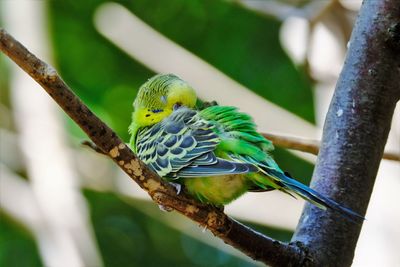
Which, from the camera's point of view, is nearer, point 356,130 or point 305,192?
point 305,192

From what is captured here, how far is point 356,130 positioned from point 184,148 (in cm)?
59

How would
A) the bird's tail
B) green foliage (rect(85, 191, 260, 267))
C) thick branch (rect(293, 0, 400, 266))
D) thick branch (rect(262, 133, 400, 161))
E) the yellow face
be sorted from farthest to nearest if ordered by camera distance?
1. green foliage (rect(85, 191, 260, 267))
2. thick branch (rect(262, 133, 400, 161))
3. the yellow face
4. thick branch (rect(293, 0, 400, 266))
5. the bird's tail

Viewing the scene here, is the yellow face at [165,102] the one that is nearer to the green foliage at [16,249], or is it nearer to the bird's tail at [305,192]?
the bird's tail at [305,192]

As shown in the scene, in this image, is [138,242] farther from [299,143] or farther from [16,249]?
[299,143]

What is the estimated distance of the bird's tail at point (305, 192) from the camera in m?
2.14

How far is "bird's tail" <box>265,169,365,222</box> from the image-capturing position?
2139 millimetres

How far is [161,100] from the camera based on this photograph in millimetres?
2834

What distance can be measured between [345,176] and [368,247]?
122cm

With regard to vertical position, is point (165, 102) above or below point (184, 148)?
above

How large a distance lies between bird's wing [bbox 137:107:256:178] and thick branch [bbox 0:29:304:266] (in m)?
0.15

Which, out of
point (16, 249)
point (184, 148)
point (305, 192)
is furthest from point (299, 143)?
point (16, 249)

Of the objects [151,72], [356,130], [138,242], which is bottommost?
[356,130]

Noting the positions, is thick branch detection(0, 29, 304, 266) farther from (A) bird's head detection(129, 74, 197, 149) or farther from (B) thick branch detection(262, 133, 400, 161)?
(B) thick branch detection(262, 133, 400, 161)

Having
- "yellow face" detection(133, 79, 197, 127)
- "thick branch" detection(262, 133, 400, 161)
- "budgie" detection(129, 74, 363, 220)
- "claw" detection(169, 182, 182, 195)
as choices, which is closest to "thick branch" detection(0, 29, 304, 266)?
"claw" detection(169, 182, 182, 195)
